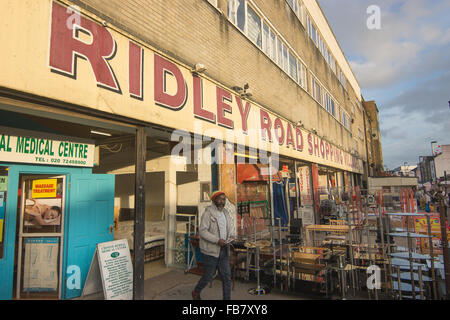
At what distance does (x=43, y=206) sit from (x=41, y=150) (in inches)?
43.1

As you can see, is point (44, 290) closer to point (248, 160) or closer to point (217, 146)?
point (217, 146)

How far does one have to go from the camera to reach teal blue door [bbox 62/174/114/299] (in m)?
5.24

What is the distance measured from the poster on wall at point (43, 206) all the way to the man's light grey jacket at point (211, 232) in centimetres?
286

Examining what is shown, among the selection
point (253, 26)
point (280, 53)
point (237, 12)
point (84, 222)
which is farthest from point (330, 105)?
point (84, 222)

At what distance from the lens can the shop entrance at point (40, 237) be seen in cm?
522

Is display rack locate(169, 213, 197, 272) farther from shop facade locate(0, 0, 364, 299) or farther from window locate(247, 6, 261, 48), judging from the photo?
window locate(247, 6, 261, 48)

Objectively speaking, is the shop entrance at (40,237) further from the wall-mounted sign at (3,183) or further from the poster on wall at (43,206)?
the wall-mounted sign at (3,183)

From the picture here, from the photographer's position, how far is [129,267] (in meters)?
5.22

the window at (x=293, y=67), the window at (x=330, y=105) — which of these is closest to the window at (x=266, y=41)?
the window at (x=293, y=67)

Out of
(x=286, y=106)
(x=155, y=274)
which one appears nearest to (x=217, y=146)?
(x=155, y=274)

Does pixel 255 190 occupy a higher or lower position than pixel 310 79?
lower

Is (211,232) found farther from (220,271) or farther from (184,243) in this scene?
(184,243)

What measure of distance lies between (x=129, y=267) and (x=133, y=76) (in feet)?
11.4

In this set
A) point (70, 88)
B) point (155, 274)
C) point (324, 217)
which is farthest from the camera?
point (324, 217)
